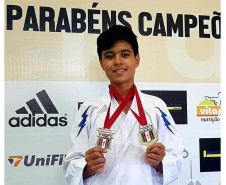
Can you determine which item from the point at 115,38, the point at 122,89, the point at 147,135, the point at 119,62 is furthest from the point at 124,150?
the point at 115,38

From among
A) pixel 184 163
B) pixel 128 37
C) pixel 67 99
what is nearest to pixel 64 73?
pixel 67 99

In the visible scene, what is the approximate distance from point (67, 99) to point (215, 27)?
1.33m

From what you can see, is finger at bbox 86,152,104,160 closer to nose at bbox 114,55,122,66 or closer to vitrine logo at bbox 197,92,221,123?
nose at bbox 114,55,122,66

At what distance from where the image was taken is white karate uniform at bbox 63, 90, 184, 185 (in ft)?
5.55

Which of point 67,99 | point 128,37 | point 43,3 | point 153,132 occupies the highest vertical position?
point 43,3

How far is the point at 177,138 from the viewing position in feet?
5.98

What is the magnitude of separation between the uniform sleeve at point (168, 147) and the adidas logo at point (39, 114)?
0.71 meters

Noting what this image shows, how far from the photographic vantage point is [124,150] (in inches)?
68.4

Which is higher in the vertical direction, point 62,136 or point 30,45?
point 30,45

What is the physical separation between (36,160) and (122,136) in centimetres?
72

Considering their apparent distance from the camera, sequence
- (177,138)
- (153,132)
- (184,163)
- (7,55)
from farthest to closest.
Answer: (184,163) → (7,55) → (177,138) → (153,132)

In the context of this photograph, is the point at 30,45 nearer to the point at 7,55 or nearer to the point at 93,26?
the point at 7,55

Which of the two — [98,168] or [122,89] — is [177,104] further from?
[98,168]

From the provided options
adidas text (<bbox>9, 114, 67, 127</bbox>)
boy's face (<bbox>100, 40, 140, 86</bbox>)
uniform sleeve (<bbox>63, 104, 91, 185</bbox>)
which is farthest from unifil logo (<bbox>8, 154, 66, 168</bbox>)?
boy's face (<bbox>100, 40, 140, 86</bbox>)
